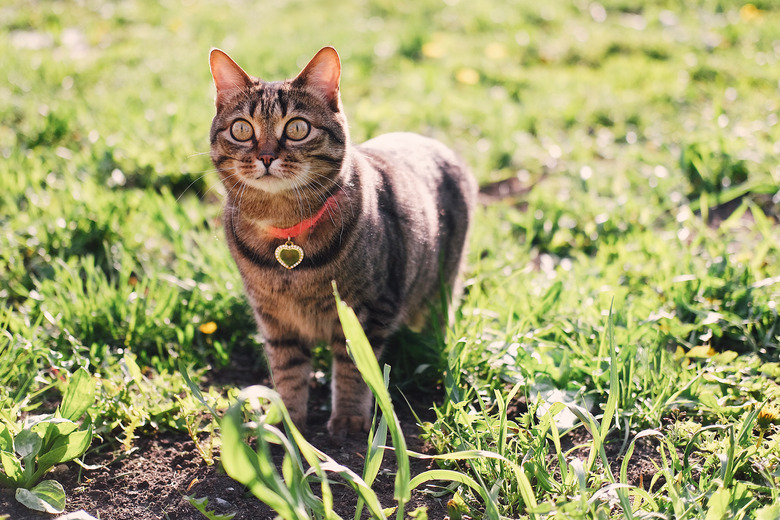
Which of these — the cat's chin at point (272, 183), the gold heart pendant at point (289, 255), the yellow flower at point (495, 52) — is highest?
the yellow flower at point (495, 52)

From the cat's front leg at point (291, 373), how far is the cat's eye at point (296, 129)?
0.64 m

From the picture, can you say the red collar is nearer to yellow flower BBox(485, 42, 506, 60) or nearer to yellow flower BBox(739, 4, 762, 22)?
yellow flower BBox(485, 42, 506, 60)

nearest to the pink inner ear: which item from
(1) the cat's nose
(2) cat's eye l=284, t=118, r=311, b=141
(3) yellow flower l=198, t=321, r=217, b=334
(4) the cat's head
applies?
(4) the cat's head

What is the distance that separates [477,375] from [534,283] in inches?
25.3

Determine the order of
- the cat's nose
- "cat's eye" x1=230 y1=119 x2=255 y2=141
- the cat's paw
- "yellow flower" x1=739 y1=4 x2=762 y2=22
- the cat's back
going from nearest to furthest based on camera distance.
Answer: the cat's nose, "cat's eye" x1=230 y1=119 x2=255 y2=141, the cat's paw, the cat's back, "yellow flower" x1=739 y1=4 x2=762 y2=22

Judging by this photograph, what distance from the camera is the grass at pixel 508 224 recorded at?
1.88 metres

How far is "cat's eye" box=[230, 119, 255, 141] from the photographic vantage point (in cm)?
197

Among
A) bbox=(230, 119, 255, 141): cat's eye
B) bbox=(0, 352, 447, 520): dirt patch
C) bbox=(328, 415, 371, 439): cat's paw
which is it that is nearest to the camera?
bbox=(0, 352, 447, 520): dirt patch

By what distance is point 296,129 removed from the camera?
6.44ft

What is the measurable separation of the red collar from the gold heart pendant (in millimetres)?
31

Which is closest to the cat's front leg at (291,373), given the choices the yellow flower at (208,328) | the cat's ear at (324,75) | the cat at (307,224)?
the cat at (307,224)

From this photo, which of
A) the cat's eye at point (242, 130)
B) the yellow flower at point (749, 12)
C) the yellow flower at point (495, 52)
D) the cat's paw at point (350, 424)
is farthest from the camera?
the yellow flower at point (749, 12)

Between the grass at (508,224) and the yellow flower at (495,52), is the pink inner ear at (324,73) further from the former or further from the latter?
the yellow flower at (495,52)

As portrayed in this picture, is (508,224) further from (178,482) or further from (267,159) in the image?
(178,482)
